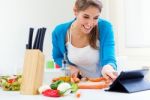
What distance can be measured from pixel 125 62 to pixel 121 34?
0.38 metres

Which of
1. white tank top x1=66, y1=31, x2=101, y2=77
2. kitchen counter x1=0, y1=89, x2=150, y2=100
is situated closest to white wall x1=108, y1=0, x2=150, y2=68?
white tank top x1=66, y1=31, x2=101, y2=77

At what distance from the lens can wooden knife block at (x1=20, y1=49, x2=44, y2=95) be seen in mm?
1073

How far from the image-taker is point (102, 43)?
1676mm

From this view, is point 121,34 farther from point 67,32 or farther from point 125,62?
point 67,32

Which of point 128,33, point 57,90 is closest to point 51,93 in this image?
point 57,90

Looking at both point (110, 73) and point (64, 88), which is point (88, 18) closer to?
point (110, 73)

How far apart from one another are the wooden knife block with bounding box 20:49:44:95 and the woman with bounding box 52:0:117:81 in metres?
0.48

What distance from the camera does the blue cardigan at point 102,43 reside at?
5.33ft

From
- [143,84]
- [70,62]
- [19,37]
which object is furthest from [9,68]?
[143,84]

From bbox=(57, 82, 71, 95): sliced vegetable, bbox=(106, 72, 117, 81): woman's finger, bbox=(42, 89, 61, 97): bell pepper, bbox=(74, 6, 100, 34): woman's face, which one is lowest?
bbox=(42, 89, 61, 97): bell pepper

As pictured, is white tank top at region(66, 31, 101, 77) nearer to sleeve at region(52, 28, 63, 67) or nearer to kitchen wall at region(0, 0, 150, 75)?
sleeve at region(52, 28, 63, 67)

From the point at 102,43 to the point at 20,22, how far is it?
4.12ft

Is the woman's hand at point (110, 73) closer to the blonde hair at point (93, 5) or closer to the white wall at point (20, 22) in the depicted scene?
the blonde hair at point (93, 5)

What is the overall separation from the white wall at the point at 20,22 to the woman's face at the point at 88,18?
99 centimetres
